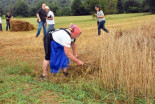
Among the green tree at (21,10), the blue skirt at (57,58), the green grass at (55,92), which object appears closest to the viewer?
the green grass at (55,92)

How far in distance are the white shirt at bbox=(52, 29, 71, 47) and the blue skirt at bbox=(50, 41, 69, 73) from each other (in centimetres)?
12

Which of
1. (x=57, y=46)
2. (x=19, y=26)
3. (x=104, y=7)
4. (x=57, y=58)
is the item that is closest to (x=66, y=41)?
(x=57, y=46)

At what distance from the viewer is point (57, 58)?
3.96 m

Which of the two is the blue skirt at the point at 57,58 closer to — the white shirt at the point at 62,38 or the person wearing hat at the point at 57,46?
the person wearing hat at the point at 57,46

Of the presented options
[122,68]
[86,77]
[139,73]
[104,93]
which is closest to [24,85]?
[86,77]

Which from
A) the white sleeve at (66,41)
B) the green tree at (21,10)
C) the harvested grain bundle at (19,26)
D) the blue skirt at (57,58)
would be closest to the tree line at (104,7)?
the green tree at (21,10)

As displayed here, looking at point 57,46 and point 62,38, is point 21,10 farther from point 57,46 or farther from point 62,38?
point 62,38

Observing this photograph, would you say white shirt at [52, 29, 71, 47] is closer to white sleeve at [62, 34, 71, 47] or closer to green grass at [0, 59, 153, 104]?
white sleeve at [62, 34, 71, 47]

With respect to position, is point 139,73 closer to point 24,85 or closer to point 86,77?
point 86,77

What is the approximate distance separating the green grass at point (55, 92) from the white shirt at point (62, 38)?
0.77m

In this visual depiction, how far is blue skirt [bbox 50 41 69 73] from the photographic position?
12.7 feet

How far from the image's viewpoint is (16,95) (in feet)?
10.8

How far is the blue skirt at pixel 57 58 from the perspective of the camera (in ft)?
12.7

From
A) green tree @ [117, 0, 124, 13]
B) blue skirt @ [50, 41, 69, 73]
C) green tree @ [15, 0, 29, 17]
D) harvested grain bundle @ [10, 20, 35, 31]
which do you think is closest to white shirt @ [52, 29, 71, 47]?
blue skirt @ [50, 41, 69, 73]
